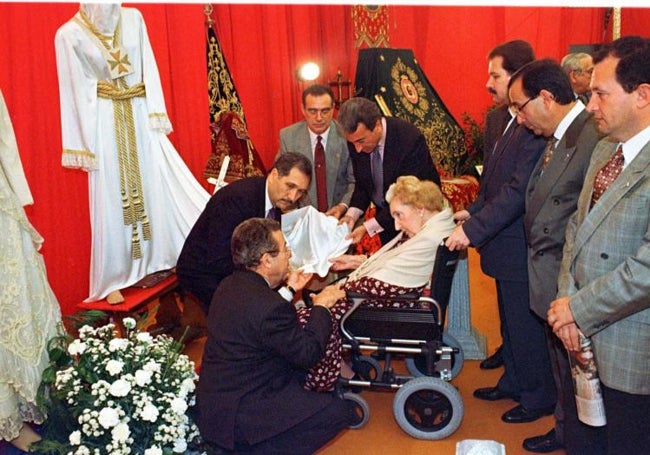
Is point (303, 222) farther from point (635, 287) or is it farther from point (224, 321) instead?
point (635, 287)

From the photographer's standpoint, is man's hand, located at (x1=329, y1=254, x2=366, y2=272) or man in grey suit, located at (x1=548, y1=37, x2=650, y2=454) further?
man's hand, located at (x1=329, y1=254, x2=366, y2=272)

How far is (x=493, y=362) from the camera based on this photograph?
14.6ft

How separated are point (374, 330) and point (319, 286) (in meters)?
0.94

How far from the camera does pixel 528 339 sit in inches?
143

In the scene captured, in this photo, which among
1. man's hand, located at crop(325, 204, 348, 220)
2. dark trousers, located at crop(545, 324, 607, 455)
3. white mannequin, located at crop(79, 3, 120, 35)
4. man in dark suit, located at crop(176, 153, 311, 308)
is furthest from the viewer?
man's hand, located at crop(325, 204, 348, 220)

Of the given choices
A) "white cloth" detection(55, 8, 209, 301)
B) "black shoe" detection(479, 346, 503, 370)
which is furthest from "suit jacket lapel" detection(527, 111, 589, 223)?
"white cloth" detection(55, 8, 209, 301)

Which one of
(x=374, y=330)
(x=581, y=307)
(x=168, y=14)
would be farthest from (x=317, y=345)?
(x=168, y=14)

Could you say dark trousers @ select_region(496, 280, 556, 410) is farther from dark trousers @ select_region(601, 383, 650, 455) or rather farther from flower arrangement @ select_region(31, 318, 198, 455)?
flower arrangement @ select_region(31, 318, 198, 455)

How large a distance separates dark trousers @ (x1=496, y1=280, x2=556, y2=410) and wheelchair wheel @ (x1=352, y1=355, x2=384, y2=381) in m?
0.78

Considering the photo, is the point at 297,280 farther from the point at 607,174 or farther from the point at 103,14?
the point at 103,14

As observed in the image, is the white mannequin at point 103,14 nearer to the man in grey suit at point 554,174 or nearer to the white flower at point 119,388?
the white flower at point 119,388

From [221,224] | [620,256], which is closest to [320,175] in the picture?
[221,224]

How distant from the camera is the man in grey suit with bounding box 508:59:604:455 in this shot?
9.53 feet

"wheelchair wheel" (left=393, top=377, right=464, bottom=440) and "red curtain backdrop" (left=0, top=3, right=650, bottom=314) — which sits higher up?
"red curtain backdrop" (left=0, top=3, right=650, bottom=314)
